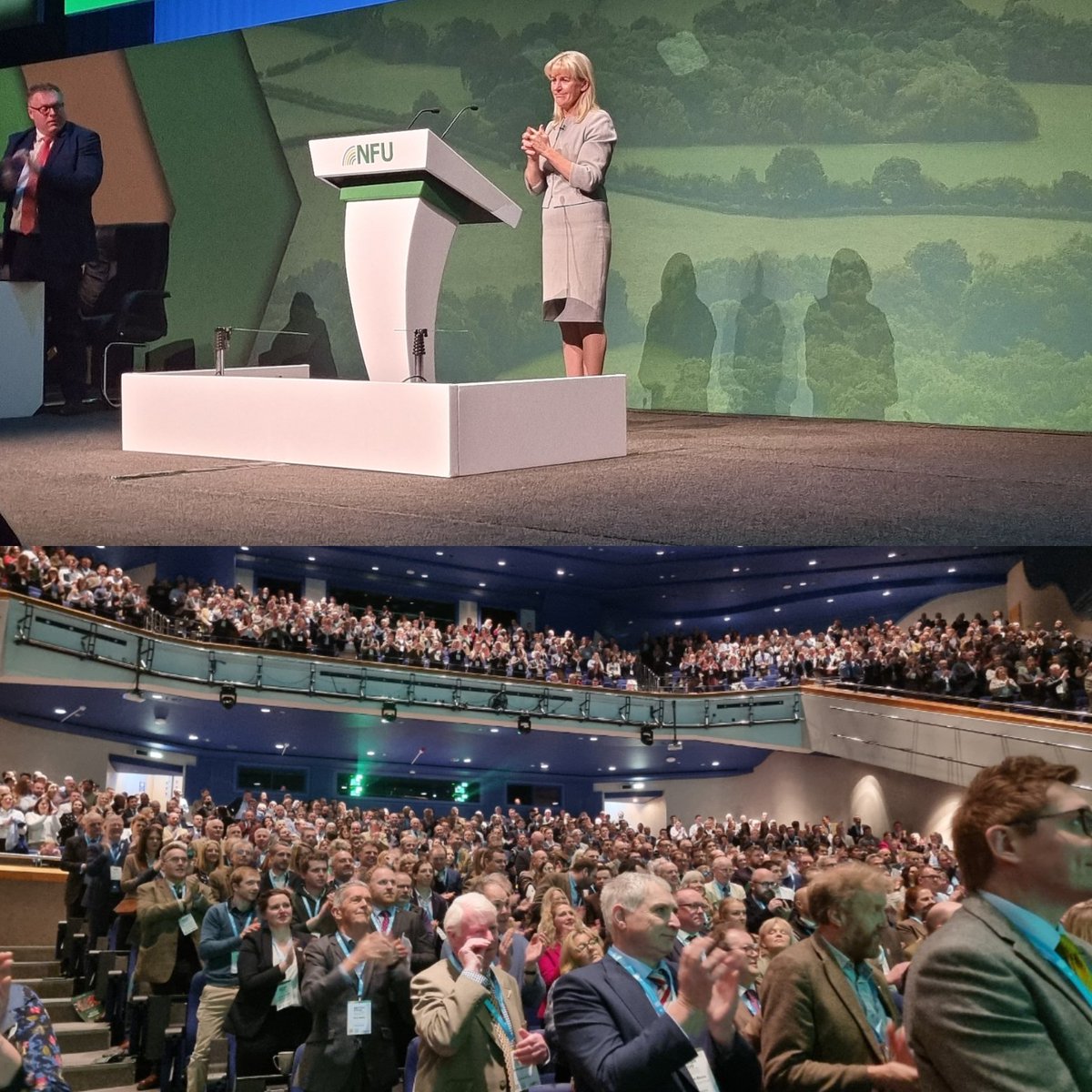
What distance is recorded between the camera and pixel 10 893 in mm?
7781

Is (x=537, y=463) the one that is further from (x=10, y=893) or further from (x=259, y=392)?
(x=10, y=893)

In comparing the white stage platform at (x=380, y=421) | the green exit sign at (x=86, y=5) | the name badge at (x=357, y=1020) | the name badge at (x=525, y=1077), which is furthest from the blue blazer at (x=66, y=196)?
the name badge at (x=525, y=1077)

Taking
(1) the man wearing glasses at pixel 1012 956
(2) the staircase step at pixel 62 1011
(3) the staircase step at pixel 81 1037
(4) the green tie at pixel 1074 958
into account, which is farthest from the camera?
(2) the staircase step at pixel 62 1011

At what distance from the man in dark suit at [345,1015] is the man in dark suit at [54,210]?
12.2 metres

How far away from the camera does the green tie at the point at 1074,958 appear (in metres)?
1.83

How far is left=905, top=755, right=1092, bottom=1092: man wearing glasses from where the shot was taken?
1664mm

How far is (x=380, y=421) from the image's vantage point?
757cm

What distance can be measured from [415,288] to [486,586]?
594 inches

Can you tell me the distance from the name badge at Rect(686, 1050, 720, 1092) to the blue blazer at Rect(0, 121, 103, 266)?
14.5 m

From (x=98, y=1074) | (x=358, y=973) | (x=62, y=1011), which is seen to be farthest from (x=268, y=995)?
(x=62, y=1011)

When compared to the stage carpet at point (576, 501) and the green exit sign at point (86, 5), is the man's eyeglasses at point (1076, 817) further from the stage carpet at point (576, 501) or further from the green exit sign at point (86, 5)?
the green exit sign at point (86, 5)

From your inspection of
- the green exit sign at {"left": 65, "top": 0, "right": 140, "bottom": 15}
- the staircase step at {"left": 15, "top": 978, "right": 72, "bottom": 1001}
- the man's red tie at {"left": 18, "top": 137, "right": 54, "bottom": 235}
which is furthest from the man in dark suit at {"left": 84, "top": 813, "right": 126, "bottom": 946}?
the green exit sign at {"left": 65, "top": 0, "right": 140, "bottom": 15}

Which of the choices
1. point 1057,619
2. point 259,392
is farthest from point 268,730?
point 259,392

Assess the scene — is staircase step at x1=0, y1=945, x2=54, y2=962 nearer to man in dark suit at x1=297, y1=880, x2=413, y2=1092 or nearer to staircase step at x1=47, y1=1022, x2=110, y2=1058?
staircase step at x1=47, y1=1022, x2=110, y2=1058
